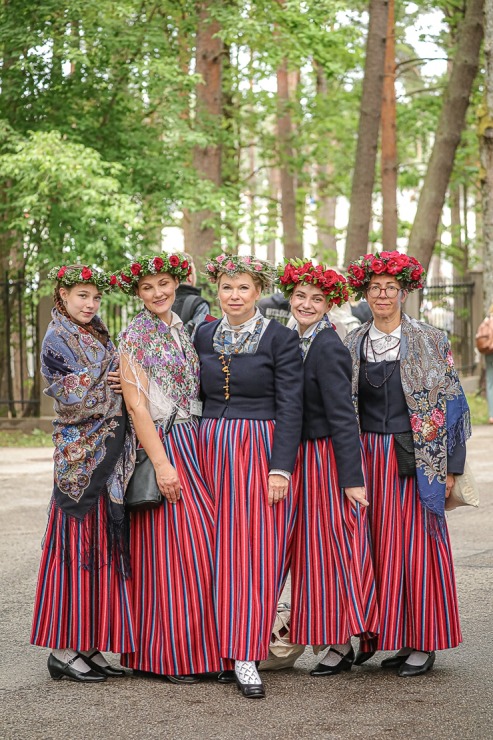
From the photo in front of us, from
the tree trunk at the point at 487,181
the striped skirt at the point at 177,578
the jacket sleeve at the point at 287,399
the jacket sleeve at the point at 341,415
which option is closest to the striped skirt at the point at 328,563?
the jacket sleeve at the point at 341,415

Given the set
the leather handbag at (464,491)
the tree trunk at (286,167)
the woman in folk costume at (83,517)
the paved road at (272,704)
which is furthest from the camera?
the tree trunk at (286,167)

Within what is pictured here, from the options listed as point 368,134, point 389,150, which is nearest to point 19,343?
point 368,134

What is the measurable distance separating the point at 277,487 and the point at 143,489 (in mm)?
583

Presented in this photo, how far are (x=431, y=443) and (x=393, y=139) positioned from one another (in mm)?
18295

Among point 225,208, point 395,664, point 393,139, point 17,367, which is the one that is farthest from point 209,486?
point 393,139

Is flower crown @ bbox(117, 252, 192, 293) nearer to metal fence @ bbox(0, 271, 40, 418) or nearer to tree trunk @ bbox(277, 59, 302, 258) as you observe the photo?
metal fence @ bbox(0, 271, 40, 418)

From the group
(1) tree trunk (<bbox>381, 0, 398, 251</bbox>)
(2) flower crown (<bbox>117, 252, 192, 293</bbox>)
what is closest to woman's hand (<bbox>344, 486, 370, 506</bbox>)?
(2) flower crown (<bbox>117, 252, 192, 293</bbox>)

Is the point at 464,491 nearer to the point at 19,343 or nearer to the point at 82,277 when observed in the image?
the point at 82,277

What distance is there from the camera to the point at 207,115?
16453 millimetres

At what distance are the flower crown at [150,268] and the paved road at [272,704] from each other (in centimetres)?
177

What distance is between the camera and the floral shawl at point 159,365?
17.1ft

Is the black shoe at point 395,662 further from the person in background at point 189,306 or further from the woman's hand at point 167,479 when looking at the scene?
the person in background at point 189,306

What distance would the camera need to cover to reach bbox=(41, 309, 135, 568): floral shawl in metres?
5.15

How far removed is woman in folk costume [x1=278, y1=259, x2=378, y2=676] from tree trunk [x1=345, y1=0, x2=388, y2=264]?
11.7 m
